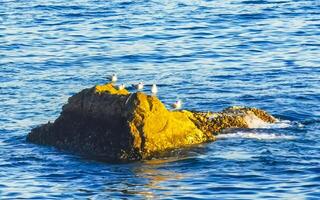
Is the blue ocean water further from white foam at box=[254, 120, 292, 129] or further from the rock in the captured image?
the rock

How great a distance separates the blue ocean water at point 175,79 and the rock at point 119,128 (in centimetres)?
43

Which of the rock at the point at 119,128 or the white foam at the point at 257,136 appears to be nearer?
the rock at the point at 119,128

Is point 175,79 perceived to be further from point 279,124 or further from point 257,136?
point 257,136

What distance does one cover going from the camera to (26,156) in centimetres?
2294

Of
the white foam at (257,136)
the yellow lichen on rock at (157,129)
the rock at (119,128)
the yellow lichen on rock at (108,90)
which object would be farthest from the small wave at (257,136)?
the yellow lichen on rock at (108,90)

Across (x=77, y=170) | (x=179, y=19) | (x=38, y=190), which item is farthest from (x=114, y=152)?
(x=179, y=19)

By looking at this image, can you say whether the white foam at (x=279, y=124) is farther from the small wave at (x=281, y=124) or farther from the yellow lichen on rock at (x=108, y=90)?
the yellow lichen on rock at (x=108, y=90)

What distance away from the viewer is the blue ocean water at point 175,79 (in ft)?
67.1

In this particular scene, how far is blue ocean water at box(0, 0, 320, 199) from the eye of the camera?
805 inches

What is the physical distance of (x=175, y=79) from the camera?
3244cm

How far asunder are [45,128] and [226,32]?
66.8 feet

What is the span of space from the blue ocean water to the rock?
0.43m

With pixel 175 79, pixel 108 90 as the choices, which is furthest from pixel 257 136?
pixel 175 79

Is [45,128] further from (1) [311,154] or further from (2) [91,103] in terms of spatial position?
(1) [311,154]
